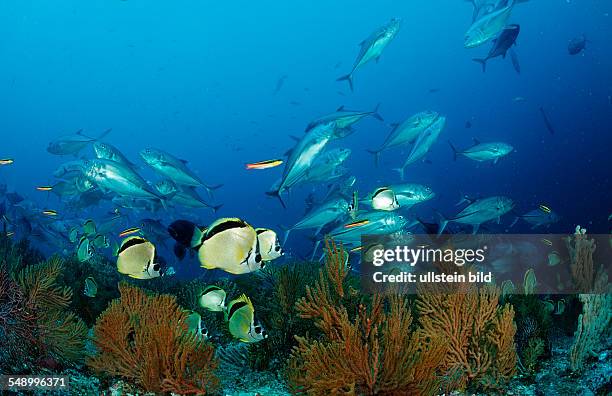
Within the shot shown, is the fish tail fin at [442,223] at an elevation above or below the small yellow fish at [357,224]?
above

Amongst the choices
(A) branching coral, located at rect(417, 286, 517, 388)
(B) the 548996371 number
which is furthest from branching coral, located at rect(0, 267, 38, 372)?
(A) branching coral, located at rect(417, 286, 517, 388)

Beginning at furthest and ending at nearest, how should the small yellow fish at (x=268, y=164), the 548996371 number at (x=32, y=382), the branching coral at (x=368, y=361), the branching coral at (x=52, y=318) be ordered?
the branching coral at (x=52, y=318) < the small yellow fish at (x=268, y=164) < the 548996371 number at (x=32, y=382) < the branching coral at (x=368, y=361)

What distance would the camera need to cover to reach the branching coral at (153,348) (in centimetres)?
364

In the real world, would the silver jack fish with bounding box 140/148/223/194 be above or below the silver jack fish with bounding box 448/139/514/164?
below

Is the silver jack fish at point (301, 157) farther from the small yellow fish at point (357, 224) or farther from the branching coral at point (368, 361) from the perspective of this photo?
the branching coral at point (368, 361)

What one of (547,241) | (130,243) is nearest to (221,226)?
(130,243)

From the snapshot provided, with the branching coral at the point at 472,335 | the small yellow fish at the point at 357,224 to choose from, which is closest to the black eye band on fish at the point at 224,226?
the branching coral at the point at 472,335

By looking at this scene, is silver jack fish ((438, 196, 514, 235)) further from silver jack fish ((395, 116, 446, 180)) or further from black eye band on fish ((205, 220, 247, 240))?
black eye band on fish ((205, 220, 247, 240))

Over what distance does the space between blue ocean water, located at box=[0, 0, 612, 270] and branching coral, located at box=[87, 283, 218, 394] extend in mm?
46110

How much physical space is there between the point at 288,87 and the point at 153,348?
284 feet

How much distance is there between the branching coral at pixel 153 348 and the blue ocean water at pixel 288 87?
46110 mm

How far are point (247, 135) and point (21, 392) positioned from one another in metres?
84.4

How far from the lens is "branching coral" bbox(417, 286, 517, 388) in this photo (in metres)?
4.21

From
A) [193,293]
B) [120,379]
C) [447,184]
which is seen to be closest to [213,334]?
[193,293]
